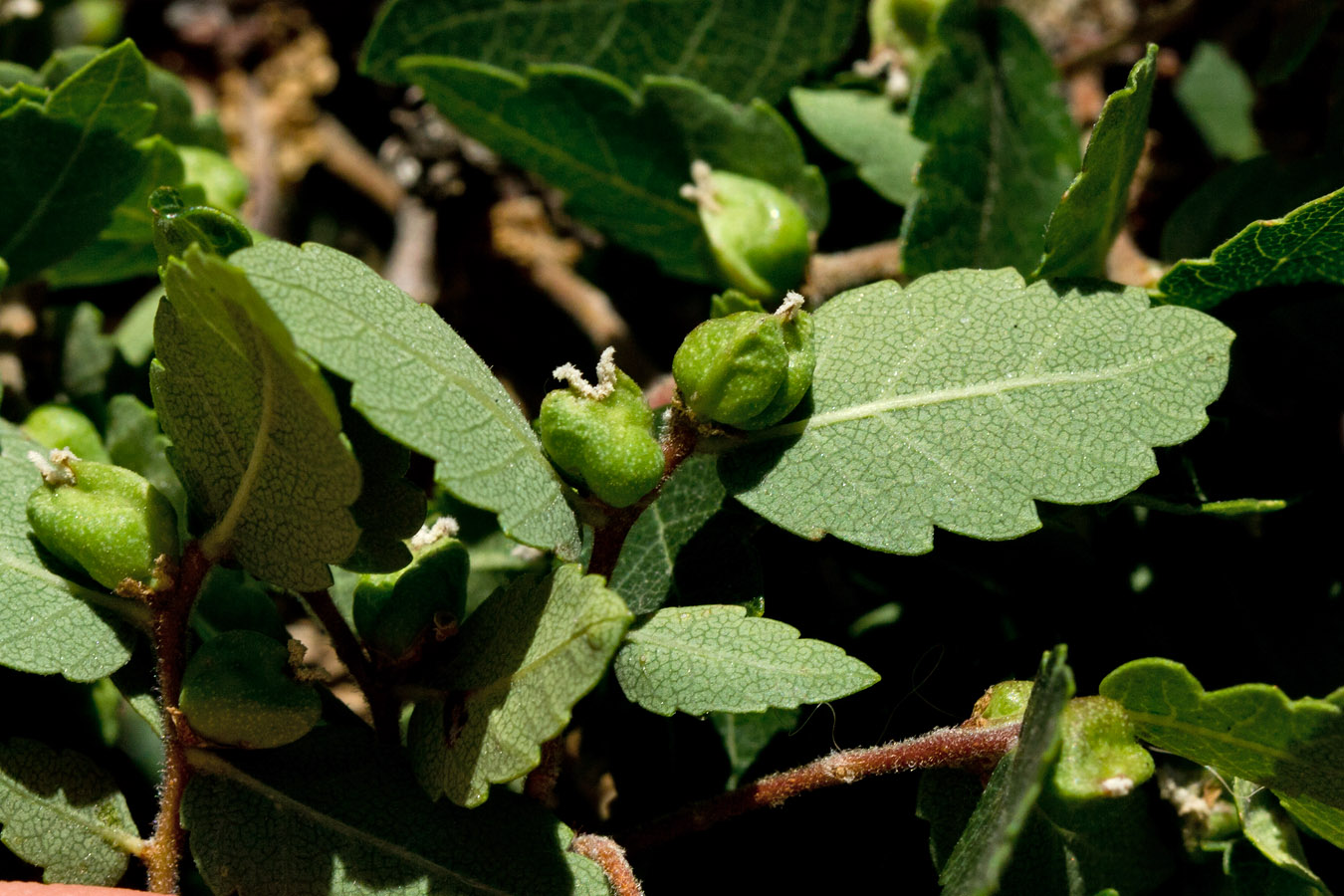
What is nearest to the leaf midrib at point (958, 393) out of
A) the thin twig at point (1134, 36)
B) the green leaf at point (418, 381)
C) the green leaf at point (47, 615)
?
the green leaf at point (418, 381)

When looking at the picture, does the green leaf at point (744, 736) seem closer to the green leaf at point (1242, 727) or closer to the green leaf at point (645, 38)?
the green leaf at point (1242, 727)

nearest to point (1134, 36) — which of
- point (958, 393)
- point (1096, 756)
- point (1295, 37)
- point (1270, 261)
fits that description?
point (1295, 37)

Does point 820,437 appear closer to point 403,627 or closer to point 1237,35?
point 403,627

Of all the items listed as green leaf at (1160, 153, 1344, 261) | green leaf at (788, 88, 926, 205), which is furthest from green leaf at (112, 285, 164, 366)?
green leaf at (1160, 153, 1344, 261)

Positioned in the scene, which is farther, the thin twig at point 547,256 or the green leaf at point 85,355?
the thin twig at point 547,256

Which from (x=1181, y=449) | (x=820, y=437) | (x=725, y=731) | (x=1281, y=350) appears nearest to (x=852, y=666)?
(x=820, y=437)

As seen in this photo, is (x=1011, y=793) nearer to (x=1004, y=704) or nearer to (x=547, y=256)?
(x=1004, y=704)
